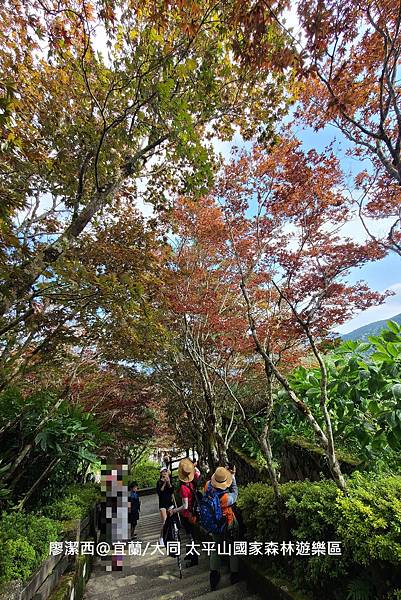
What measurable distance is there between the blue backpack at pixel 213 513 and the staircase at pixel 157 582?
697 mm

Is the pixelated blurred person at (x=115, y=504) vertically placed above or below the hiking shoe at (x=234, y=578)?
above

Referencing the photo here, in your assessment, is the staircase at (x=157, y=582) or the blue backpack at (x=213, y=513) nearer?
the staircase at (x=157, y=582)

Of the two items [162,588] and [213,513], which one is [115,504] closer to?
[162,588]

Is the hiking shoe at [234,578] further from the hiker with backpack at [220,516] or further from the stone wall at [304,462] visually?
the stone wall at [304,462]

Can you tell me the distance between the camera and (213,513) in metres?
4.56

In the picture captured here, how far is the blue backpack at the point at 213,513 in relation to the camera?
4.55 m

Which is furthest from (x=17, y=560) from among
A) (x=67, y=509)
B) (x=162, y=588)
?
(x=67, y=509)

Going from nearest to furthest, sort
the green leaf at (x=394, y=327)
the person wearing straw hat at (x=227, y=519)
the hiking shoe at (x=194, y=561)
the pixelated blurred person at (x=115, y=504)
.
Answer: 1. the person wearing straw hat at (x=227, y=519)
2. the pixelated blurred person at (x=115, y=504)
3. the green leaf at (x=394, y=327)
4. the hiking shoe at (x=194, y=561)

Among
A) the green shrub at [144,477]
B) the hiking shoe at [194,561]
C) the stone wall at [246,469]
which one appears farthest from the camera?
the green shrub at [144,477]

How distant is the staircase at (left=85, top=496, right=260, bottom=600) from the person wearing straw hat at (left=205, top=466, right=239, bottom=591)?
0.51ft

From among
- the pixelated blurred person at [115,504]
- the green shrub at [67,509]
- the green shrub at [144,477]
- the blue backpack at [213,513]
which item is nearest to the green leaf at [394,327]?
the blue backpack at [213,513]

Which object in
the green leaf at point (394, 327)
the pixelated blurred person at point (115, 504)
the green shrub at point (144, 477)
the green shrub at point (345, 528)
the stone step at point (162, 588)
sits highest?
the green leaf at point (394, 327)

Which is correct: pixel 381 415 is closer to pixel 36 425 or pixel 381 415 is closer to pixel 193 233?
pixel 36 425

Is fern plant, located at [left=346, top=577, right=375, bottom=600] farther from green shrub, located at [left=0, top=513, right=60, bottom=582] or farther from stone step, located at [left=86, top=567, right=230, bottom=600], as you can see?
green shrub, located at [left=0, top=513, right=60, bottom=582]
